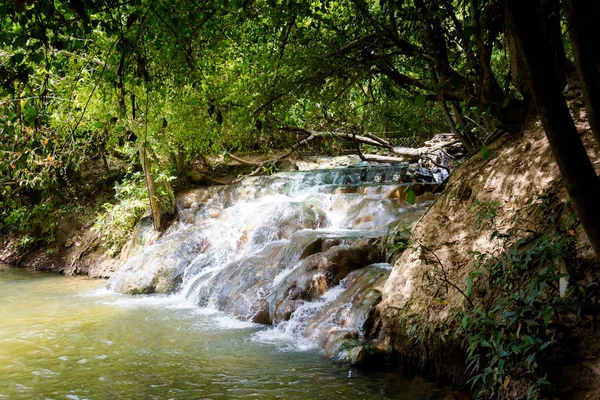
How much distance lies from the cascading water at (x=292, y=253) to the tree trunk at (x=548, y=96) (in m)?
3.45

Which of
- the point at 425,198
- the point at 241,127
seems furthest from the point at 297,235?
the point at 241,127

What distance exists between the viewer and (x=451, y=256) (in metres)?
4.94

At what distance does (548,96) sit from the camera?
6.91ft

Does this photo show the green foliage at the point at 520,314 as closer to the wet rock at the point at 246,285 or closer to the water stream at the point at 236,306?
the water stream at the point at 236,306

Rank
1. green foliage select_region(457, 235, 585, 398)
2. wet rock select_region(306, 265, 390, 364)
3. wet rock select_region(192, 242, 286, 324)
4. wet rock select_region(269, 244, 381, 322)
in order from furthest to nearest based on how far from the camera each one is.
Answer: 1. wet rock select_region(192, 242, 286, 324)
2. wet rock select_region(269, 244, 381, 322)
3. wet rock select_region(306, 265, 390, 364)
4. green foliage select_region(457, 235, 585, 398)

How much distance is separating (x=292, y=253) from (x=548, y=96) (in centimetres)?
639

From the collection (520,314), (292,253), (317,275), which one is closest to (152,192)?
(292,253)

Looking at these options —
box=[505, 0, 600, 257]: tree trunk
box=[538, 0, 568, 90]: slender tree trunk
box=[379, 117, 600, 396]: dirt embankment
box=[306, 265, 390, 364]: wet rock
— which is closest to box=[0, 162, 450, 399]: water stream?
box=[306, 265, 390, 364]: wet rock

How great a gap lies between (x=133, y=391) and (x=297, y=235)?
4630 millimetres

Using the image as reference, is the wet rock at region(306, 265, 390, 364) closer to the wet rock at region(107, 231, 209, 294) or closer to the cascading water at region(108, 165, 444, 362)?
the cascading water at region(108, 165, 444, 362)

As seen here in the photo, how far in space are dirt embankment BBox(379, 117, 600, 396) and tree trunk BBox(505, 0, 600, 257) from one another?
6.20ft

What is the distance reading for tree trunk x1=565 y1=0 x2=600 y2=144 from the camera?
6.77 ft

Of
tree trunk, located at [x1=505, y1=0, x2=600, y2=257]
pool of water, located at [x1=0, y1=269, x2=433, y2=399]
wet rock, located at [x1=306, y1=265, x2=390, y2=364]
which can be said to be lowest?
pool of water, located at [x1=0, y1=269, x2=433, y2=399]

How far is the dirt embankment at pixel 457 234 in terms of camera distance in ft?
14.6
